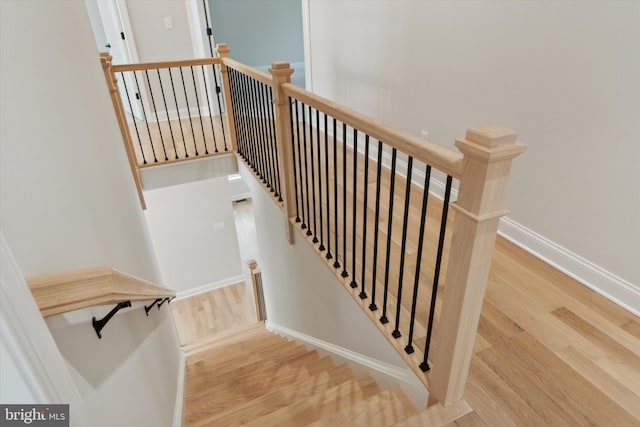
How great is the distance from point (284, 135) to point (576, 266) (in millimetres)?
1788

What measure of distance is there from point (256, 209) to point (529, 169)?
2.38 m

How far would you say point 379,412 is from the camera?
1.68m

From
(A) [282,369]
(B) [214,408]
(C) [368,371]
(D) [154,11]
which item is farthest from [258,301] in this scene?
(D) [154,11]

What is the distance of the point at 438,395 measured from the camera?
1.43 meters

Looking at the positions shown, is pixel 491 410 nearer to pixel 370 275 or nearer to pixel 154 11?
pixel 370 275

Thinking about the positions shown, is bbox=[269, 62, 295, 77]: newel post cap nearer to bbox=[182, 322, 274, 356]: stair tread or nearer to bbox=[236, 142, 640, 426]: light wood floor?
bbox=[236, 142, 640, 426]: light wood floor

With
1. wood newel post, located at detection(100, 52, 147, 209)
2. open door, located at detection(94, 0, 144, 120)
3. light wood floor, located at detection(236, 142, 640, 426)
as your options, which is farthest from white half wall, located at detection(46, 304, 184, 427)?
open door, located at detection(94, 0, 144, 120)

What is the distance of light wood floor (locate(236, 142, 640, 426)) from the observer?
1.45 metres

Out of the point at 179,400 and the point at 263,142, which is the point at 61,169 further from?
the point at 263,142

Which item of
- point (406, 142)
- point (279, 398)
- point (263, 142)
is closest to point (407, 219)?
point (406, 142)

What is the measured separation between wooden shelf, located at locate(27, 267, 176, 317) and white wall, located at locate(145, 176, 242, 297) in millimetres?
4243

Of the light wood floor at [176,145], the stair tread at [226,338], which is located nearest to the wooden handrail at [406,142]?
the light wood floor at [176,145]

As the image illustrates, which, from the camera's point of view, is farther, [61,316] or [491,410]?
[491,410]

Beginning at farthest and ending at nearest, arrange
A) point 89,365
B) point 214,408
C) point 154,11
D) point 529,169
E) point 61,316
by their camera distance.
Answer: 1. point 154,11
2. point 214,408
3. point 529,169
4. point 89,365
5. point 61,316
